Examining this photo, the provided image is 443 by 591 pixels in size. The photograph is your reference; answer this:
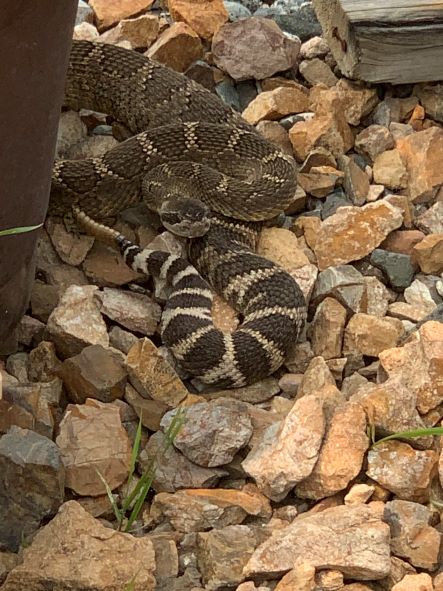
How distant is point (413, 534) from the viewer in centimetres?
289

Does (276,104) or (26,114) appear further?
(276,104)

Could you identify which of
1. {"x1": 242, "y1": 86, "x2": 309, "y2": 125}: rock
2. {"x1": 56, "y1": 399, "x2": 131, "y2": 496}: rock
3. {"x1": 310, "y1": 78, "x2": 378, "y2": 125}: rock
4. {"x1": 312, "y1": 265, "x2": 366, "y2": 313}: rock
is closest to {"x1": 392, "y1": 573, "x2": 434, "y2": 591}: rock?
{"x1": 56, "y1": 399, "x2": 131, "y2": 496}: rock

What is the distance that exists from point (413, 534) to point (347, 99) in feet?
8.52

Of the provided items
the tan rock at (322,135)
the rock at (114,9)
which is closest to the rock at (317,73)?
the tan rock at (322,135)

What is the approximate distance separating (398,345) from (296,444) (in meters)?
0.85

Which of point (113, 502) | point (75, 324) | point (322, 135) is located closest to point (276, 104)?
point (322, 135)

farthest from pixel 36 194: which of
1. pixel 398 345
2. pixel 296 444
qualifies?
pixel 398 345

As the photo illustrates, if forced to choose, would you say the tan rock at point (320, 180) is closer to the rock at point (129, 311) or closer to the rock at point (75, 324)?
the rock at point (129, 311)

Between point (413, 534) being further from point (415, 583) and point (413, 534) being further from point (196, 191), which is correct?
point (196, 191)

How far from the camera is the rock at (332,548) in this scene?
2.72 meters

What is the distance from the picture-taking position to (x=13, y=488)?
2887mm

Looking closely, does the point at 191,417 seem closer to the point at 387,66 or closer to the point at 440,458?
the point at 440,458

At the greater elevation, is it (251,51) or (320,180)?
(251,51)

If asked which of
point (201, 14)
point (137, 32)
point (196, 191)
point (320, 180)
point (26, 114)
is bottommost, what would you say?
point (196, 191)
